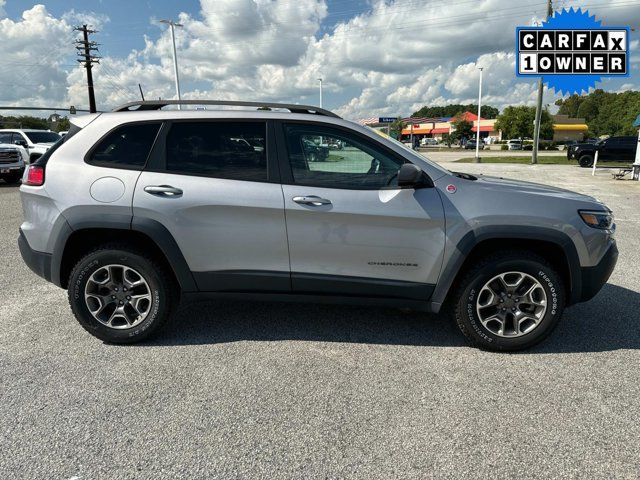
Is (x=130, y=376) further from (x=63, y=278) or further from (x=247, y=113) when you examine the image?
(x=247, y=113)

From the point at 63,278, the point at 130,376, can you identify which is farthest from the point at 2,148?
the point at 130,376

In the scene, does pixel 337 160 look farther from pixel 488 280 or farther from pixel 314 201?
pixel 488 280

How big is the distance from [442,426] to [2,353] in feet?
10.7

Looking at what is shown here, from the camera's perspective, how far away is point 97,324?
3482mm

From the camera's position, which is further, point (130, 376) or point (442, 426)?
point (130, 376)

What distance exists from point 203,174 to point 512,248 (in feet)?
7.98

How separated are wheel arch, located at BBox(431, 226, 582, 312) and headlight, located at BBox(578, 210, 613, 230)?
23 centimetres

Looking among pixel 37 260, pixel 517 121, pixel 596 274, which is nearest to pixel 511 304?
pixel 596 274

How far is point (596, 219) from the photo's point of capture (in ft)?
10.8

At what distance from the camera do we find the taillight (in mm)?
3409

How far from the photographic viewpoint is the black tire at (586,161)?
24594 millimetres

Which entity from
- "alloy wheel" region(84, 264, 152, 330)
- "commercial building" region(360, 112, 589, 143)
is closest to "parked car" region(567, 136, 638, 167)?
"alloy wheel" region(84, 264, 152, 330)

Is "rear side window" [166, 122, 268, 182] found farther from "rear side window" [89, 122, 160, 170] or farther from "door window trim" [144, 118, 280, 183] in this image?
"rear side window" [89, 122, 160, 170]

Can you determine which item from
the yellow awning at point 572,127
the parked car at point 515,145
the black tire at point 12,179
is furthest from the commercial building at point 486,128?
the black tire at point 12,179
